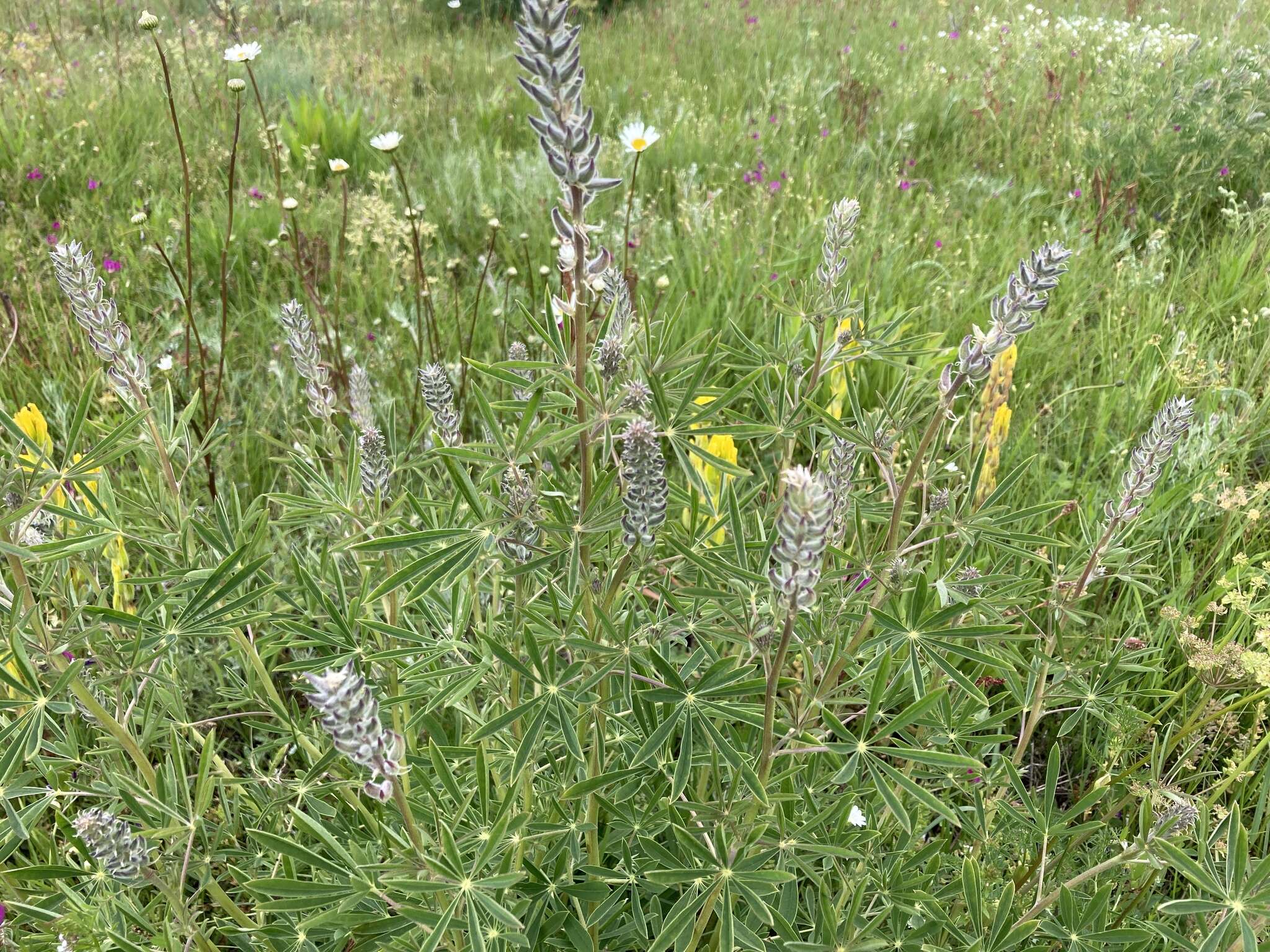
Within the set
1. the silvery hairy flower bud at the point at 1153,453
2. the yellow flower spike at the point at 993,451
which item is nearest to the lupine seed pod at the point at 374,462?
the silvery hairy flower bud at the point at 1153,453

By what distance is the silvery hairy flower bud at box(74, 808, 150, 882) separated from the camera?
1083 mm

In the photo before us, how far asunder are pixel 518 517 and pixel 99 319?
0.75 metres

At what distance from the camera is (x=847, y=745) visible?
1196 mm

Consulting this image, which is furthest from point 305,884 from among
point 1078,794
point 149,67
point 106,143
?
point 149,67

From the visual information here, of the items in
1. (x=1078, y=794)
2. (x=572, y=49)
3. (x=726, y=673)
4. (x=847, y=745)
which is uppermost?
(x=572, y=49)

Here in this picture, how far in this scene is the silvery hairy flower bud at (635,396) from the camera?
1.06 metres

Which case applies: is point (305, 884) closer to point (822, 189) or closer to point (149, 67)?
point (822, 189)

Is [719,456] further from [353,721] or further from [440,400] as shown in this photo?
[353,721]

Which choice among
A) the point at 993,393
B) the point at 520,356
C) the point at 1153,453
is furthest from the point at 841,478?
the point at 993,393

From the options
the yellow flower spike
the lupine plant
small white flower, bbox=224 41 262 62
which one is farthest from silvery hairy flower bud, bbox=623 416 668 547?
small white flower, bbox=224 41 262 62

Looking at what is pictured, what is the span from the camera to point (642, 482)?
108 centimetres

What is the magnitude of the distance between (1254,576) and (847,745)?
1.05m

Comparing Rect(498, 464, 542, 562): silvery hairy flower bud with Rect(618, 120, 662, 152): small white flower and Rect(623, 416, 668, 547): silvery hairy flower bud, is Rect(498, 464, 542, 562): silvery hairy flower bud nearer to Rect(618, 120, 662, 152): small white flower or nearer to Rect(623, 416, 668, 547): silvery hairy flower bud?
Rect(623, 416, 668, 547): silvery hairy flower bud

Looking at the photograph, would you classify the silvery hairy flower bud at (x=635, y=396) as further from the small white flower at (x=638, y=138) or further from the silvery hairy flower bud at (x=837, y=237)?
the small white flower at (x=638, y=138)
